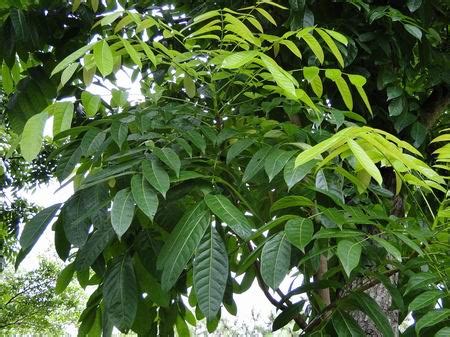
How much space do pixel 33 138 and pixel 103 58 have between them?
205mm

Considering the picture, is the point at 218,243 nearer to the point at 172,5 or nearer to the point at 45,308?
the point at 172,5

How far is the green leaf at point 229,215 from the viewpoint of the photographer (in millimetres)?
896

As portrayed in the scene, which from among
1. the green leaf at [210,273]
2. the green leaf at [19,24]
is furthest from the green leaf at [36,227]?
the green leaf at [19,24]

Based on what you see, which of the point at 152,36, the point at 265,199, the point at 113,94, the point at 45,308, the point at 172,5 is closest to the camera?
the point at 113,94

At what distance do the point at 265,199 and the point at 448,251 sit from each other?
511mm

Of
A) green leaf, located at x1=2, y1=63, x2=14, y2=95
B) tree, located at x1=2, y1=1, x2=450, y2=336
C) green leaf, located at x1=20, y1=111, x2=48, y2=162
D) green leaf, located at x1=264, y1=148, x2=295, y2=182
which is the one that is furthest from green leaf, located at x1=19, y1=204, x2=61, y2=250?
green leaf, located at x1=2, y1=63, x2=14, y2=95

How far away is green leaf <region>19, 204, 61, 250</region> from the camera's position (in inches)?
39.1

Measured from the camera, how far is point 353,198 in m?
1.54

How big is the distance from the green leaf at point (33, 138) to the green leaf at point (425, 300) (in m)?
0.72

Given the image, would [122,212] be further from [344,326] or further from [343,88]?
[343,88]

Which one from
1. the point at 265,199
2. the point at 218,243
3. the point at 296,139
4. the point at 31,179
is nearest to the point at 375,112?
the point at 265,199

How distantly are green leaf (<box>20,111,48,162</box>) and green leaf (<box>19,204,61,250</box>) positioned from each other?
0.37 ft

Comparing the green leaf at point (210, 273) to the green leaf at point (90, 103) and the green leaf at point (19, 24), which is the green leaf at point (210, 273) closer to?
the green leaf at point (90, 103)

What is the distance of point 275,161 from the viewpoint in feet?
3.31
